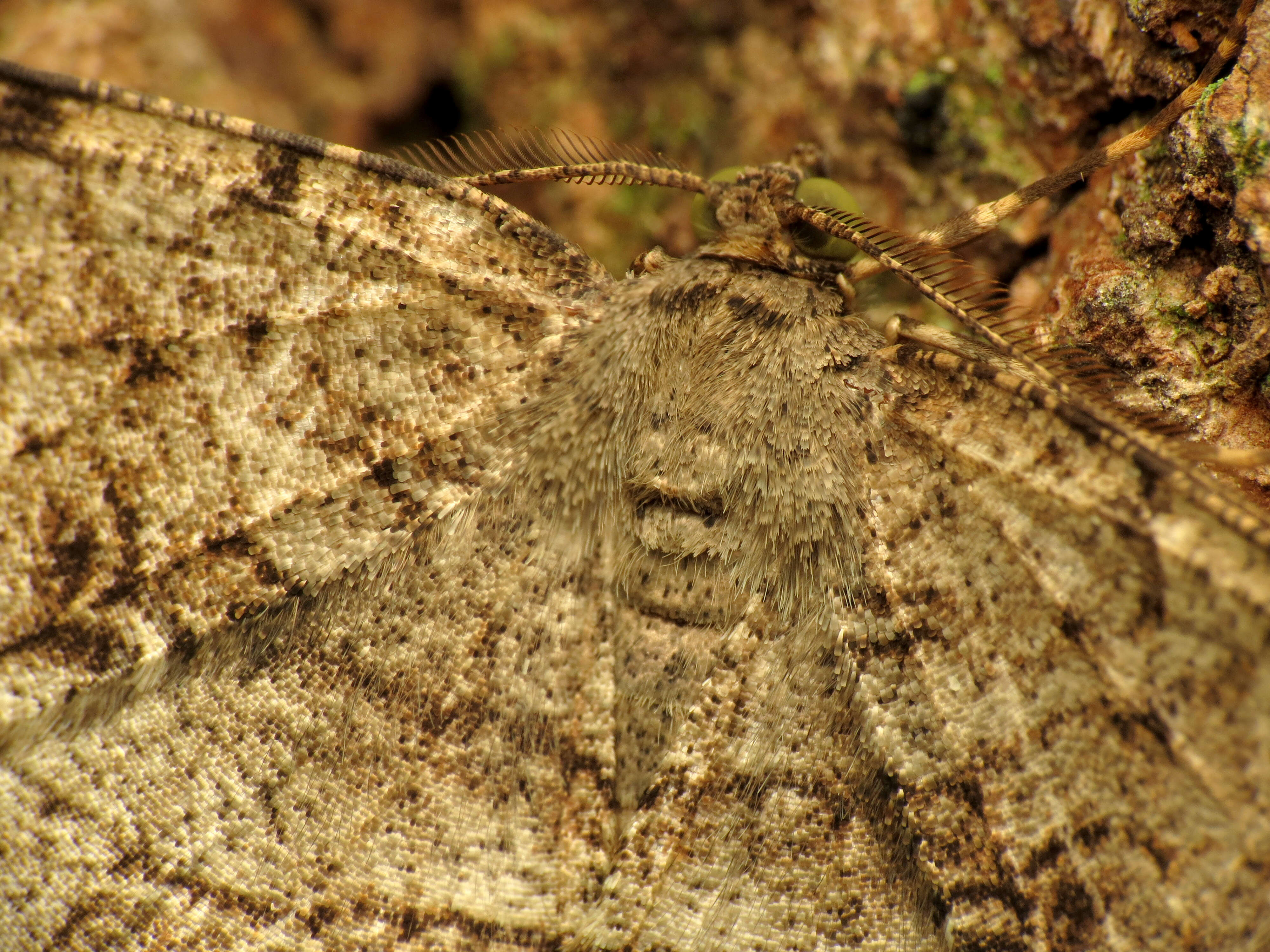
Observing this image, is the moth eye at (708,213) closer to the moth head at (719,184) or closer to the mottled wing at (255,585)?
the moth head at (719,184)

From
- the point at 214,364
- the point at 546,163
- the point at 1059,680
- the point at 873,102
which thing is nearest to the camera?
the point at 1059,680

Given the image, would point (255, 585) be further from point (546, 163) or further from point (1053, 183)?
point (1053, 183)

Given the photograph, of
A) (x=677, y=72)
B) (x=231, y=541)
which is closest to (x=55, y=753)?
(x=231, y=541)

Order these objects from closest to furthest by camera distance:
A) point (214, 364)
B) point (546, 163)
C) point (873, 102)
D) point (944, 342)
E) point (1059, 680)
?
point (1059, 680) < point (944, 342) < point (214, 364) < point (546, 163) < point (873, 102)

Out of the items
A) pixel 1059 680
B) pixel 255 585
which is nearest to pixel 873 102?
pixel 1059 680

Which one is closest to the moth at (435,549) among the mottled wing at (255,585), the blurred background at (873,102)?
the mottled wing at (255,585)

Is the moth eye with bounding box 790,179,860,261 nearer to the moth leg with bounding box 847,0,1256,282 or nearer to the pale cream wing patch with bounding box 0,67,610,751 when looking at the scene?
the moth leg with bounding box 847,0,1256,282

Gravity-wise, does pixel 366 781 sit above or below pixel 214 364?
below
